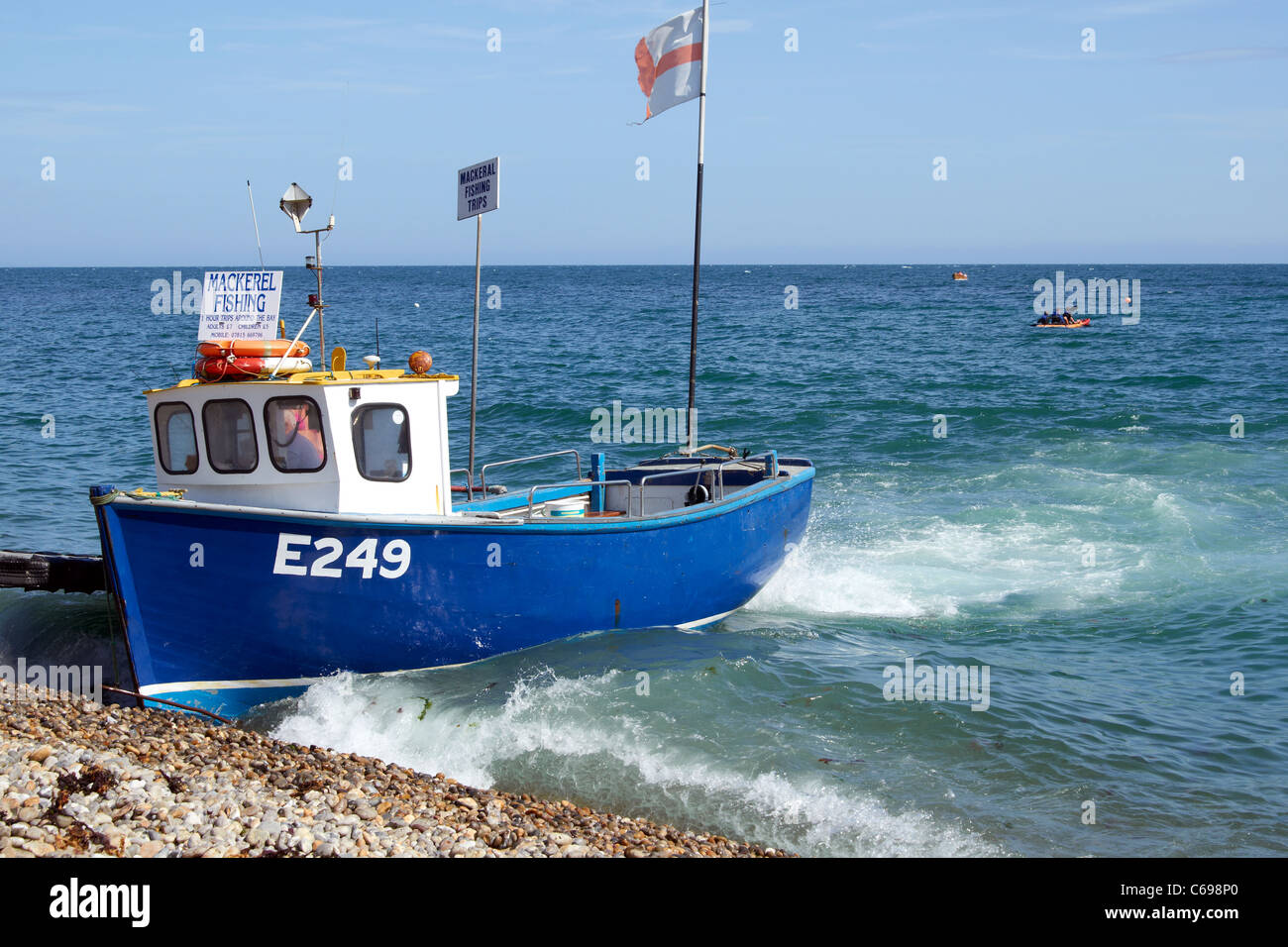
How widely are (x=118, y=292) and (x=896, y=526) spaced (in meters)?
108

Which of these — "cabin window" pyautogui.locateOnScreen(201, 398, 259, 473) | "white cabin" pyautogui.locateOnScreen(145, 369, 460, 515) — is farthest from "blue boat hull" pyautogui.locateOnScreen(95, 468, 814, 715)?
"cabin window" pyautogui.locateOnScreen(201, 398, 259, 473)

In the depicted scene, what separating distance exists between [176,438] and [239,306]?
119 cm

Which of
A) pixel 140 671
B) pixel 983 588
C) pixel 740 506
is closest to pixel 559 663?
pixel 740 506

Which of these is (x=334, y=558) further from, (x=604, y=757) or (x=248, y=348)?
(x=604, y=757)

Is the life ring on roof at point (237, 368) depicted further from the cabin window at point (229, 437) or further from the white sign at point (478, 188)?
the white sign at point (478, 188)

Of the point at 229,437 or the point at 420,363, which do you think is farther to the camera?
the point at 420,363

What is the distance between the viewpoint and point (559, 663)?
9.95 metres

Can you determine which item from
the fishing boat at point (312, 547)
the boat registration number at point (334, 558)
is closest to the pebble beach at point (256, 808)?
the fishing boat at point (312, 547)

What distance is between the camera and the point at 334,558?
8766 mm

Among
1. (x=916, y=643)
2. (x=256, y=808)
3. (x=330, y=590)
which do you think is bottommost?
(x=916, y=643)

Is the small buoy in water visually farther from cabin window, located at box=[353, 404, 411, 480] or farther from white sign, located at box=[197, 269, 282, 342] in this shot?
white sign, located at box=[197, 269, 282, 342]

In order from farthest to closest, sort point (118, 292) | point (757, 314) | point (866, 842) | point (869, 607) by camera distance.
→ point (118, 292) < point (757, 314) < point (869, 607) < point (866, 842)

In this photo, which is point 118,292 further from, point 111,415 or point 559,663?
point 559,663

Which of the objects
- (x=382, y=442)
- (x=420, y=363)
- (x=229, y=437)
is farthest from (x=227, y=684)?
(x=420, y=363)
